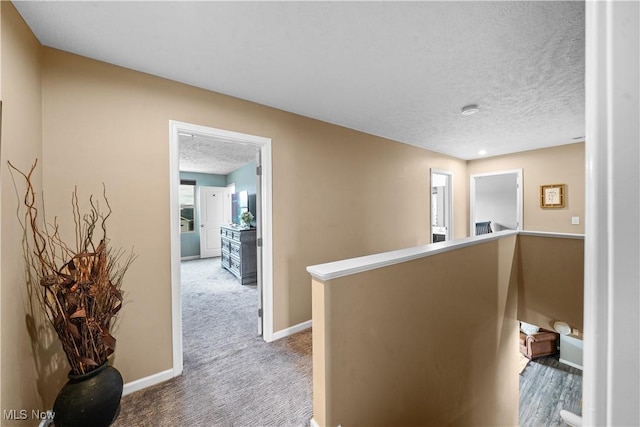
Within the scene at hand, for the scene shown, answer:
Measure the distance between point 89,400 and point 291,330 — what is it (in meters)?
1.66

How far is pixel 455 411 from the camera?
2258 millimetres

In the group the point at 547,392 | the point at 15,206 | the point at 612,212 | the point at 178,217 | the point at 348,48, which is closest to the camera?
the point at 612,212

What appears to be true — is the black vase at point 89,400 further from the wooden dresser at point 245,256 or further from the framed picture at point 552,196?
Answer: the framed picture at point 552,196

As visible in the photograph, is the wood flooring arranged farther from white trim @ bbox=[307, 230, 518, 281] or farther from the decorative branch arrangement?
the decorative branch arrangement

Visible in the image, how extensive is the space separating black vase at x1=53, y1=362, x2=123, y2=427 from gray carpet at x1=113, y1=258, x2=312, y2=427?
23 centimetres

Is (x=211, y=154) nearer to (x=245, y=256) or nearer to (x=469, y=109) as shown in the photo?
(x=245, y=256)

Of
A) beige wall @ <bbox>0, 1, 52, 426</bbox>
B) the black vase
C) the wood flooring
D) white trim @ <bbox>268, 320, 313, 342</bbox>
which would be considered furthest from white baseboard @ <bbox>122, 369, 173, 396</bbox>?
the wood flooring

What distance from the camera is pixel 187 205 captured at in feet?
22.3

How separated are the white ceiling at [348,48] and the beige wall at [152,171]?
18 centimetres

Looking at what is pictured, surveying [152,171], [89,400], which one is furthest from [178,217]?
[89,400]

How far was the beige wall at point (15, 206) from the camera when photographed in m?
1.29

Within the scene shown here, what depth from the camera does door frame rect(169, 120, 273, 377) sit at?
210 cm

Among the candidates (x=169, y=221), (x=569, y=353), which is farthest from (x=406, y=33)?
(x=569, y=353)

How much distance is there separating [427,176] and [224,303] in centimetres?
390
